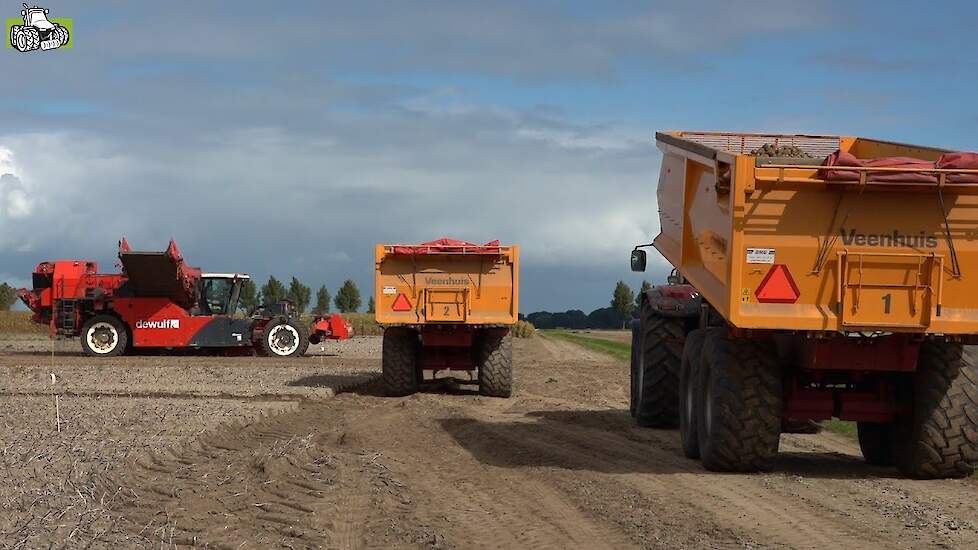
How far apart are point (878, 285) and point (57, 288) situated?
2705 centimetres

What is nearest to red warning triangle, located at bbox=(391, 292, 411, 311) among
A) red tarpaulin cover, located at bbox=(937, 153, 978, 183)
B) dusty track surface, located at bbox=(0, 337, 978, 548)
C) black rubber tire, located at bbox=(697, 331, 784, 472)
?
dusty track surface, located at bbox=(0, 337, 978, 548)

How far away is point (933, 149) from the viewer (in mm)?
11133

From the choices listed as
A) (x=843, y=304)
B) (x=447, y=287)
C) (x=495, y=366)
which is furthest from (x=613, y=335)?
(x=843, y=304)

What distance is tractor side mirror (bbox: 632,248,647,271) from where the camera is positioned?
1424 centimetres

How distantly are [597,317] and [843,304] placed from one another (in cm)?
11901

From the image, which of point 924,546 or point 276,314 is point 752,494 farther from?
point 276,314

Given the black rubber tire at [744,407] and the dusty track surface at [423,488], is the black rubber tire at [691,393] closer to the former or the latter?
the dusty track surface at [423,488]

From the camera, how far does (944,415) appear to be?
9.82 m

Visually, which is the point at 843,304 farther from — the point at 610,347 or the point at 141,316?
the point at 610,347

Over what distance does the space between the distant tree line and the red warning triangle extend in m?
96.5

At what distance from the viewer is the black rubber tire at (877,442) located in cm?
1090

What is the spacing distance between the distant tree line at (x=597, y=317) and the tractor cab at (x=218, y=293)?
84687mm

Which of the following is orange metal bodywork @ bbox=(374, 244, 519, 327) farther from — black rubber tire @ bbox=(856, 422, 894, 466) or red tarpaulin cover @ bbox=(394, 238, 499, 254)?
black rubber tire @ bbox=(856, 422, 894, 466)

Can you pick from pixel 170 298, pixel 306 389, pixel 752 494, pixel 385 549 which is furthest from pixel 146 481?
pixel 170 298
